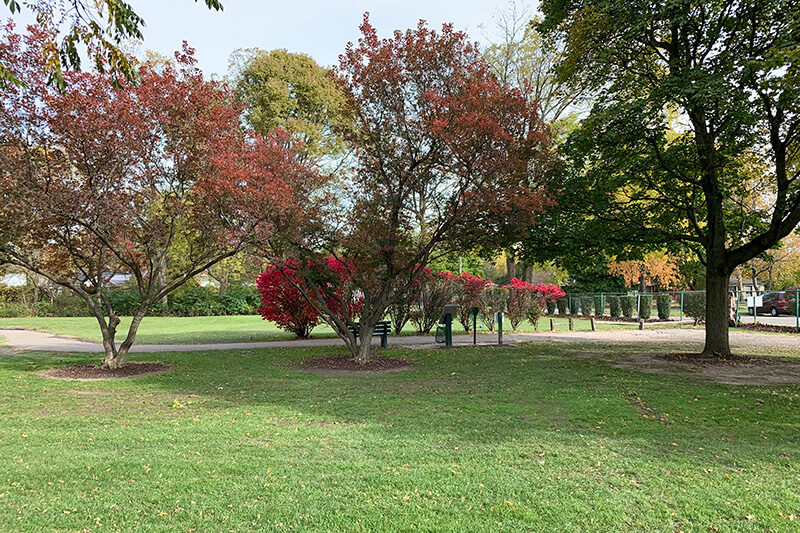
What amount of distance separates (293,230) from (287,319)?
6.31 metres

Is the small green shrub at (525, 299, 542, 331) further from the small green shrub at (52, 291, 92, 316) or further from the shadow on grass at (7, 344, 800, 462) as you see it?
the small green shrub at (52, 291, 92, 316)

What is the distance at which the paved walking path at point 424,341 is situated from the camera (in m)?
13.3

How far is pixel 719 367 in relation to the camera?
32.2 ft

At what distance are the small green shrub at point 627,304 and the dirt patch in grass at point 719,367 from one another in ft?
58.1

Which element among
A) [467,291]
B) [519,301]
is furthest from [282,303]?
[519,301]

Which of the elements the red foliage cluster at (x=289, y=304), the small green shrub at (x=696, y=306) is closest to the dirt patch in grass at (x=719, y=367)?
the red foliage cluster at (x=289, y=304)

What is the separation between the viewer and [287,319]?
1538 cm

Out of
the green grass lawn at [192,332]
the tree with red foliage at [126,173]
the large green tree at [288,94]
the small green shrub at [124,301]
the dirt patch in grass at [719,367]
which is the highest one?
the large green tree at [288,94]

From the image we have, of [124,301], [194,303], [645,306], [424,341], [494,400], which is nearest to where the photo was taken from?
[494,400]

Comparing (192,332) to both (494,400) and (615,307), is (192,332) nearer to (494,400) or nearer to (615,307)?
(494,400)

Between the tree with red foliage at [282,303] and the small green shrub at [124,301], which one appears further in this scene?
the small green shrub at [124,301]

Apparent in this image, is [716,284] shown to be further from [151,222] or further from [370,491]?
[151,222]

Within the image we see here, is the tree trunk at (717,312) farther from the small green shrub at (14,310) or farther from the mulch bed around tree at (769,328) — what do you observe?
the small green shrub at (14,310)

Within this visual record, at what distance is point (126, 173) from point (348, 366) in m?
5.49
